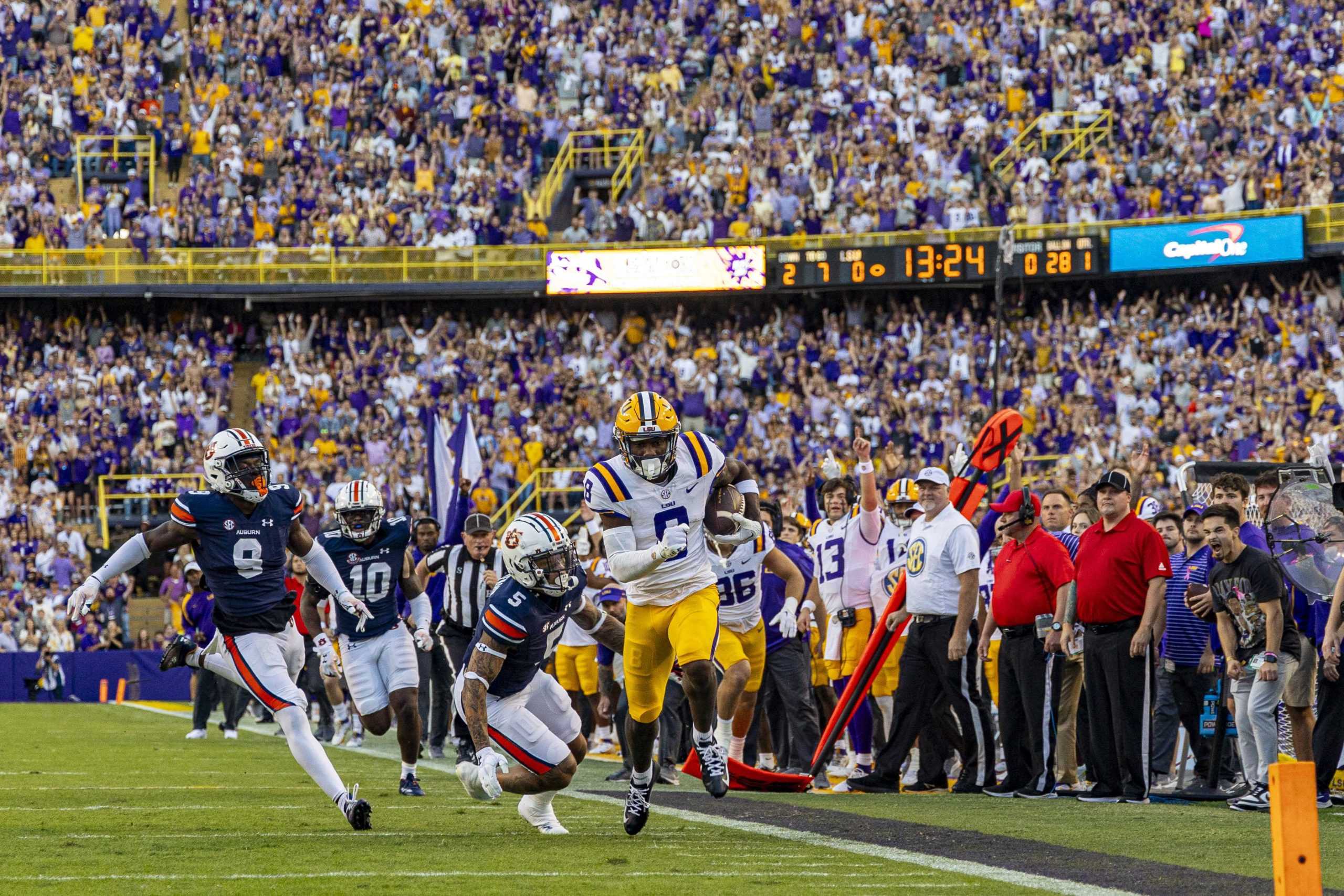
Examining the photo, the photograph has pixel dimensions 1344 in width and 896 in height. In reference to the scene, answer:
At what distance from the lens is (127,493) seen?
28.2 meters

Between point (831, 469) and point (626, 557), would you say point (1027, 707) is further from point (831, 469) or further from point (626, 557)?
point (626, 557)

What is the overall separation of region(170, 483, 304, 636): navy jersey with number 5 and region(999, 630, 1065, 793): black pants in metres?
4.21

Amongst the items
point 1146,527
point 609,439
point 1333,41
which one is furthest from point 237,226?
point 1146,527

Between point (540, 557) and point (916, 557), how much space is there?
3436 mm

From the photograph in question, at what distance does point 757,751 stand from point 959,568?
7.06ft

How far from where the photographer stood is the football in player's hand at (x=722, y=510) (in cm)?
859

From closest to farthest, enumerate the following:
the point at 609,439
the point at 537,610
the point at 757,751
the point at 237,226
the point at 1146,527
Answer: the point at 537,610
the point at 1146,527
the point at 757,751
the point at 609,439
the point at 237,226

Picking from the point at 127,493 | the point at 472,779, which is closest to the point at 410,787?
the point at 472,779

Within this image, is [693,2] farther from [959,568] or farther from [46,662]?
[959,568]

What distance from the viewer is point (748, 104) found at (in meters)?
32.3

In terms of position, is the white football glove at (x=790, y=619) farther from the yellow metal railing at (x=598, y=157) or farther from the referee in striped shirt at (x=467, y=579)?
the yellow metal railing at (x=598, y=157)

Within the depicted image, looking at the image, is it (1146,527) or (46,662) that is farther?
(46,662)

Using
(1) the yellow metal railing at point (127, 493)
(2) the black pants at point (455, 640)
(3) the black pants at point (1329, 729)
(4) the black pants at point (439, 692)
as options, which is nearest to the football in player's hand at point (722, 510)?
(3) the black pants at point (1329, 729)

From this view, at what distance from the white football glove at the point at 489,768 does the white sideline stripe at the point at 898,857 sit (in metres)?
0.57
